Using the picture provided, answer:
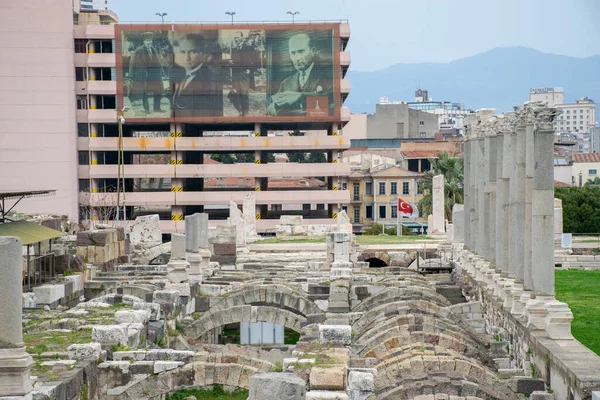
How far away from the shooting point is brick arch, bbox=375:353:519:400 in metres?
14.6

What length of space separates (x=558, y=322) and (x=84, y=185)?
214ft

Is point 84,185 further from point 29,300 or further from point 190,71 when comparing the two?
point 29,300

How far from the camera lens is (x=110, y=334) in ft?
59.9

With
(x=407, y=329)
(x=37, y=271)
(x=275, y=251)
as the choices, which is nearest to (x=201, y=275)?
(x=37, y=271)

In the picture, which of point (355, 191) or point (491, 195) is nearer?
point (491, 195)

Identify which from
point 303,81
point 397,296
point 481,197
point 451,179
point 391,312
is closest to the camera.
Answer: point 391,312

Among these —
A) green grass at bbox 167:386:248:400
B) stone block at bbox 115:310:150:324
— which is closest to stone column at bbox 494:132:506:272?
green grass at bbox 167:386:248:400

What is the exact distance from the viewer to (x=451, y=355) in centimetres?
1733

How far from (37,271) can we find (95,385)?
11.2m

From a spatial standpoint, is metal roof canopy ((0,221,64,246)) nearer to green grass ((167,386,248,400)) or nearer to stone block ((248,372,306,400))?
green grass ((167,386,248,400))

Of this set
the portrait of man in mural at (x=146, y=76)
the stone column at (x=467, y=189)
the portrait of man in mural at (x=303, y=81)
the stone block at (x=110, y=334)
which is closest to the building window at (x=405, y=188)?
the portrait of man in mural at (x=303, y=81)

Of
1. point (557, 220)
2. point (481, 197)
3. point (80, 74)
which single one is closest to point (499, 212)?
point (481, 197)

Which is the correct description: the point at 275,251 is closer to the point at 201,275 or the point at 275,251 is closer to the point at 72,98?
the point at 201,275

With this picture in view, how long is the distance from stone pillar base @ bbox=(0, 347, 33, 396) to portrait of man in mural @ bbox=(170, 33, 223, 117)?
66.9 metres
